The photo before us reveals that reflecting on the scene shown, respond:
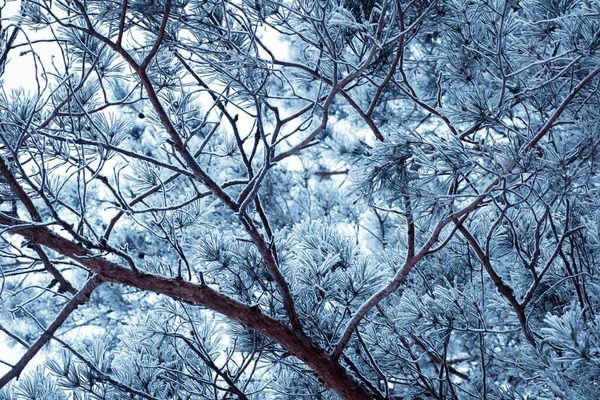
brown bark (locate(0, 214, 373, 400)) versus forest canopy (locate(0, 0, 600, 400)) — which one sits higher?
forest canopy (locate(0, 0, 600, 400))

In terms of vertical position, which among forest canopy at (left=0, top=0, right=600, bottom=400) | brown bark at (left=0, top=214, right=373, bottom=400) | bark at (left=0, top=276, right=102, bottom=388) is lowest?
bark at (left=0, top=276, right=102, bottom=388)

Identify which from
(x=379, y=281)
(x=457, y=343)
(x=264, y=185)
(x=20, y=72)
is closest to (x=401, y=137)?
(x=379, y=281)

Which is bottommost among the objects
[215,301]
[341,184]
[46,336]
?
[46,336]

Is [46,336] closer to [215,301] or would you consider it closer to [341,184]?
[215,301]

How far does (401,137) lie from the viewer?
0.96 metres

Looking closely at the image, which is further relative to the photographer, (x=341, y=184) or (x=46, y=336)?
(x=341, y=184)

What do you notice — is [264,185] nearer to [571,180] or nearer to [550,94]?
[550,94]

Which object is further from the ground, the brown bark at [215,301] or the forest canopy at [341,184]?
the forest canopy at [341,184]

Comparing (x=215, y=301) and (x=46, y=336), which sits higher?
(x=215, y=301)

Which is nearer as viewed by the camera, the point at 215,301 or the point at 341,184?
the point at 215,301

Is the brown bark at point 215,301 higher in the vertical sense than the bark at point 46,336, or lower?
higher

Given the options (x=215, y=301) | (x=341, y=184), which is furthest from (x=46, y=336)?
(x=341, y=184)

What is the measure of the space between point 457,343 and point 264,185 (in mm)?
955

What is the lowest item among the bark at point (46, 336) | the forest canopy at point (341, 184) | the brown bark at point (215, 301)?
the bark at point (46, 336)
